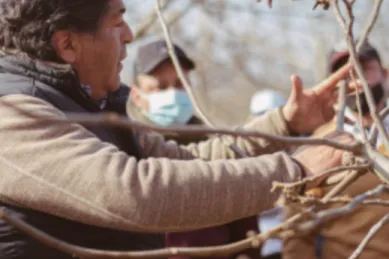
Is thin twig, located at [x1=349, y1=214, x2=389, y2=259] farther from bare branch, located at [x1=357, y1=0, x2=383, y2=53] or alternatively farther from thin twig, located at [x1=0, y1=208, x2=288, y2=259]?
bare branch, located at [x1=357, y1=0, x2=383, y2=53]

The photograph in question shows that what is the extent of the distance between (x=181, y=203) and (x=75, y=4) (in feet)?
2.58

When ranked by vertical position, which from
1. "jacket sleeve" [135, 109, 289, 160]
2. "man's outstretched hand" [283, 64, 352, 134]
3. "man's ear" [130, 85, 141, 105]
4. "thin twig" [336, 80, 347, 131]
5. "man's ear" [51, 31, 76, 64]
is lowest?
"man's ear" [130, 85, 141, 105]

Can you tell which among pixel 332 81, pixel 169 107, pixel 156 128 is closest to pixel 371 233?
pixel 156 128

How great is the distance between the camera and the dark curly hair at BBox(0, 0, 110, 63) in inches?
118

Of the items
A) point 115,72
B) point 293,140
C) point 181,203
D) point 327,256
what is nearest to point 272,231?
point 293,140

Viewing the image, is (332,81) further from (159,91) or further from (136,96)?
(136,96)

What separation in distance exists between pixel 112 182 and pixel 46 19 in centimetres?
70

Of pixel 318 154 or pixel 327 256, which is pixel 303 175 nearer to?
pixel 318 154

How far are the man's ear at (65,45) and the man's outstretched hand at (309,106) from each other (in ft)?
2.46

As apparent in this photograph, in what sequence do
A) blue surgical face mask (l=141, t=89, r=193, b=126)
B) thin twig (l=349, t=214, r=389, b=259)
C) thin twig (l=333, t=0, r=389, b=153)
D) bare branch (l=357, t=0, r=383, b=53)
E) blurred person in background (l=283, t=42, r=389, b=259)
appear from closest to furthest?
1. thin twig (l=349, t=214, r=389, b=259)
2. thin twig (l=333, t=0, r=389, b=153)
3. bare branch (l=357, t=0, r=383, b=53)
4. blurred person in background (l=283, t=42, r=389, b=259)
5. blue surgical face mask (l=141, t=89, r=193, b=126)

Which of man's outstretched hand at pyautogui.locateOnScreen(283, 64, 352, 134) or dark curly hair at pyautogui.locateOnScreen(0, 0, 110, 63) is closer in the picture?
dark curly hair at pyautogui.locateOnScreen(0, 0, 110, 63)

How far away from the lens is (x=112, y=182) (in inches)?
101

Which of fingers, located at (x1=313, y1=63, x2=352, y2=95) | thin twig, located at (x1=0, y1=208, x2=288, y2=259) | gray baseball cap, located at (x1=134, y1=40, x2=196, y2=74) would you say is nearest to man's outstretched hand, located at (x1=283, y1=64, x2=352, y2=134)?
fingers, located at (x1=313, y1=63, x2=352, y2=95)

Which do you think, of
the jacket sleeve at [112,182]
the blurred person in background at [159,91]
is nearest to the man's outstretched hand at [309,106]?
the jacket sleeve at [112,182]
